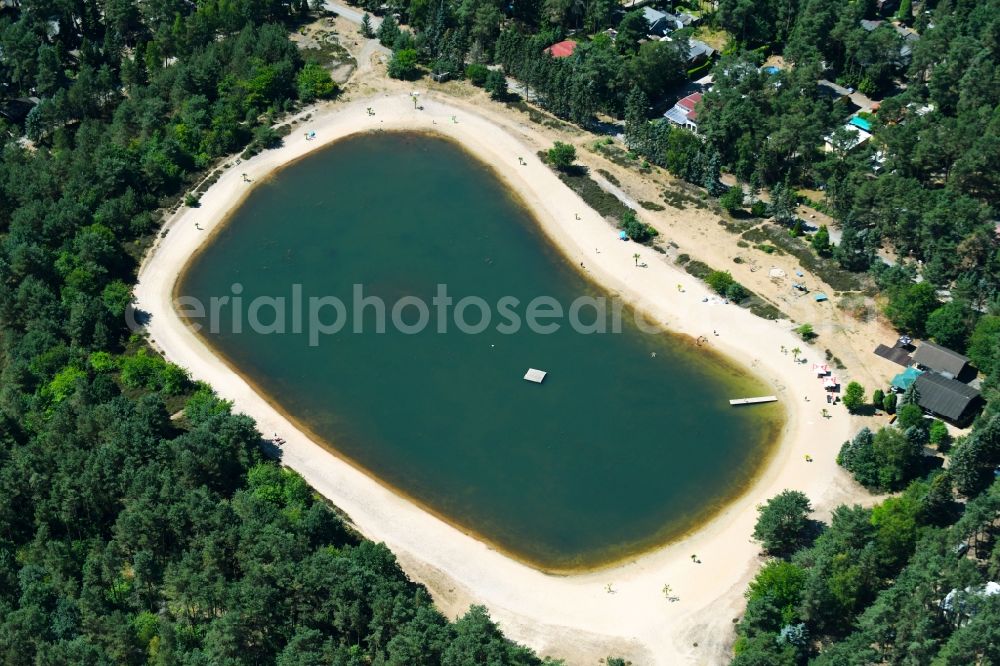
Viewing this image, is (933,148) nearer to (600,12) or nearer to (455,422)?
(600,12)

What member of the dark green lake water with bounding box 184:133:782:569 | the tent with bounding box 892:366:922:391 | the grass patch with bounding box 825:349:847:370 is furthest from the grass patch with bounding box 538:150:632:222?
the tent with bounding box 892:366:922:391

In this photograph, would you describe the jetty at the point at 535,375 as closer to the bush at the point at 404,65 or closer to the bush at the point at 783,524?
the bush at the point at 783,524

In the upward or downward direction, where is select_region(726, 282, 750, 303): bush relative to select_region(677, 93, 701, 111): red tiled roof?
downward

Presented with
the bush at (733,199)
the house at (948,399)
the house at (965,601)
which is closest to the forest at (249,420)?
the house at (965,601)

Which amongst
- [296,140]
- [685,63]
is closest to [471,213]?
[296,140]

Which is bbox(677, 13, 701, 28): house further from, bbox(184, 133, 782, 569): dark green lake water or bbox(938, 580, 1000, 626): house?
bbox(938, 580, 1000, 626): house
